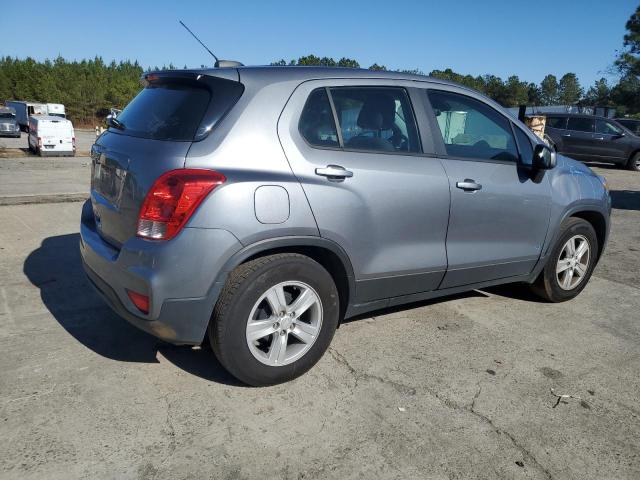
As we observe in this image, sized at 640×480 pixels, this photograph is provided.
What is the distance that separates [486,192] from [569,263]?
1.39m

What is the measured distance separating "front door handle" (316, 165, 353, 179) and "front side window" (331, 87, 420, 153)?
0.61 feet

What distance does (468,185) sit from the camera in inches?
143

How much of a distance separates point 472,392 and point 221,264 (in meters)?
1.65

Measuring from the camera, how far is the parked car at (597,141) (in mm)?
17422

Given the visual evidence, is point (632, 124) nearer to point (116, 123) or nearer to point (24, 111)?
point (116, 123)

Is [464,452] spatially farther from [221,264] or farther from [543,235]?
[543,235]

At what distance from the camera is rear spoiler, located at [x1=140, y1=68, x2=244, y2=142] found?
2781mm

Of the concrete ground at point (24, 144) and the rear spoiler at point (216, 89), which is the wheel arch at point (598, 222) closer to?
the rear spoiler at point (216, 89)

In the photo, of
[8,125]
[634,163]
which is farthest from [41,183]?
[8,125]

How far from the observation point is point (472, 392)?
3096mm

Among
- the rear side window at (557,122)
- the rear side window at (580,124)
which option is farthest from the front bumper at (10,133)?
the rear side window at (580,124)

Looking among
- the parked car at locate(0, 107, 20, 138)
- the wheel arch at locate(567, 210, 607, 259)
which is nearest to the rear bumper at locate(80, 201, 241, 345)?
the wheel arch at locate(567, 210, 607, 259)

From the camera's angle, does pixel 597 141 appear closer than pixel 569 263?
No

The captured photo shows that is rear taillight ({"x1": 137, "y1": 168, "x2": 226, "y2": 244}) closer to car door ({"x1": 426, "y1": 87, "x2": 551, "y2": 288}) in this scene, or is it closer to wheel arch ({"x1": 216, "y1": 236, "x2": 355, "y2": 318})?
wheel arch ({"x1": 216, "y1": 236, "x2": 355, "y2": 318})
